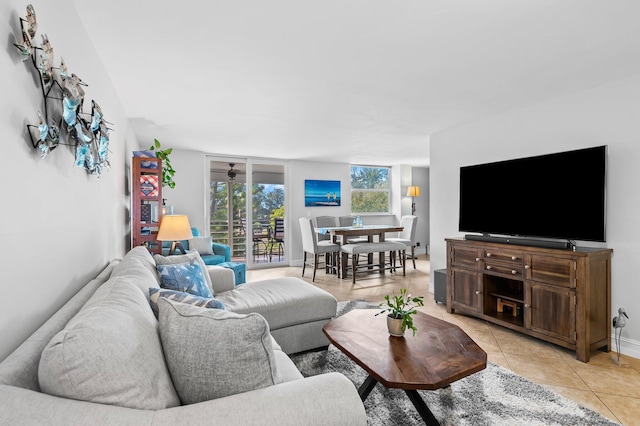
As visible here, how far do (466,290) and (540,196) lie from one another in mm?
1207

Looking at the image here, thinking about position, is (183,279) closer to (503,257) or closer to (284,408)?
(284,408)

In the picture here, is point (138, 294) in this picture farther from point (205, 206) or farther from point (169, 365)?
point (205, 206)

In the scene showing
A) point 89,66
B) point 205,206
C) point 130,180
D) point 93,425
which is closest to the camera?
point 93,425

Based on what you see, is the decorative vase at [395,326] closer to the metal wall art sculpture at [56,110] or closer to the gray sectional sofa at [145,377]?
the gray sectional sofa at [145,377]

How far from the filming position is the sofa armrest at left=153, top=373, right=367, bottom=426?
0.88m

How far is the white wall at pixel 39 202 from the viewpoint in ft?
3.27

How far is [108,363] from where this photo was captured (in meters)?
0.85

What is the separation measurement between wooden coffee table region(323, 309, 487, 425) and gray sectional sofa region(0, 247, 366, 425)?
1.84 feet

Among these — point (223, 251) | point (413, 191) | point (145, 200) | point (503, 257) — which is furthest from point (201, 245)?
point (413, 191)

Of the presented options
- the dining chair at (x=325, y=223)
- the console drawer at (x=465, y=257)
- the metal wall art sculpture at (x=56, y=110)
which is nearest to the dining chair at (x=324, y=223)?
the dining chair at (x=325, y=223)

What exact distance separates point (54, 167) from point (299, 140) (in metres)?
3.76

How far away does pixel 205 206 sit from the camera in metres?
6.07

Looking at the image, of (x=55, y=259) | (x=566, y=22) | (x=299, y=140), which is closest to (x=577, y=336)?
(x=566, y=22)

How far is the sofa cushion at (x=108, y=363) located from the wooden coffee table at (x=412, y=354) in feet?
3.15
